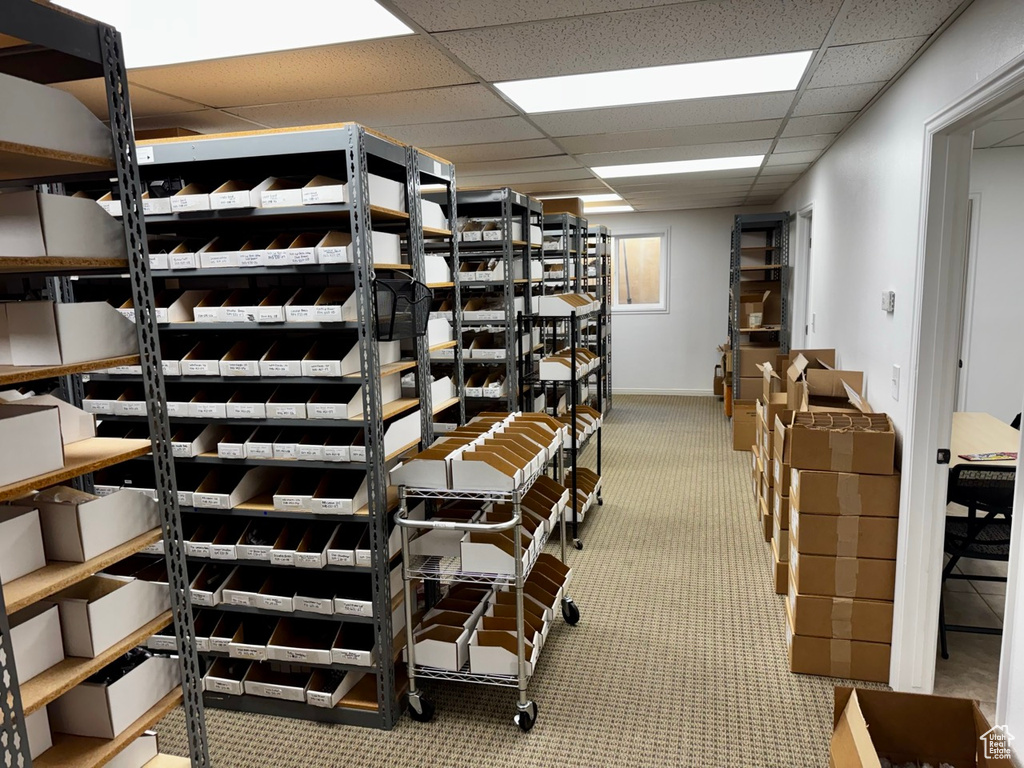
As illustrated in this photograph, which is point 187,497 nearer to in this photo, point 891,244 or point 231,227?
point 231,227

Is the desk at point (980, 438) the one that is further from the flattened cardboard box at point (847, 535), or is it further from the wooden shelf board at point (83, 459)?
the wooden shelf board at point (83, 459)

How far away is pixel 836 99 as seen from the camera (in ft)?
9.91

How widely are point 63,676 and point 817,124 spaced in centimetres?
394

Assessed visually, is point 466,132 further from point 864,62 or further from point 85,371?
point 85,371

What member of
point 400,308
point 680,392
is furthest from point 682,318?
point 400,308

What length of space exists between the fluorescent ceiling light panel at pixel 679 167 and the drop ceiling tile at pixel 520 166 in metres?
0.34

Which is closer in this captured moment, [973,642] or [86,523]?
[86,523]

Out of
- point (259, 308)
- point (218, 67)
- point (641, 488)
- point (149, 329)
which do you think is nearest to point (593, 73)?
point (218, 67)

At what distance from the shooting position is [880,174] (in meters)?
2.97

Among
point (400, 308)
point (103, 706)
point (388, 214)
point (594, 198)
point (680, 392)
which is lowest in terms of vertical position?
point (680, 392)

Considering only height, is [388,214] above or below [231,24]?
below

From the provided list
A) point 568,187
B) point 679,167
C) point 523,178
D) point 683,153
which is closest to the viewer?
point 683,153

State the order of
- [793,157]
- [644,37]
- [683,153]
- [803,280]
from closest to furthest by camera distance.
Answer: [644,37] < [683,153] < [793,157] < [803,280]

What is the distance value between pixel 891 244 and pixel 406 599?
2414 millimetres
